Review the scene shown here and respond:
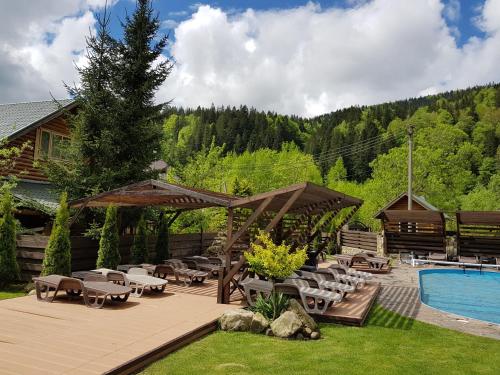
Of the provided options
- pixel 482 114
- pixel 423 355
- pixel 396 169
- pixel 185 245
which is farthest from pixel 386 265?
pixel 482 114

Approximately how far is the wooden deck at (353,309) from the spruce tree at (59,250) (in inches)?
265

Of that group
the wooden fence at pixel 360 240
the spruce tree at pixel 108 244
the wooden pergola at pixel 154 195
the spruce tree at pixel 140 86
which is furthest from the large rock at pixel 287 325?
the wooden fence at pixel 360 240

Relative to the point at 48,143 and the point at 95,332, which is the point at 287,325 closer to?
the point at 95,332

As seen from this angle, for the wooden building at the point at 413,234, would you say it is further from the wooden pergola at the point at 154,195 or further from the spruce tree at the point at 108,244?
the spruce tree at the point at 108,244

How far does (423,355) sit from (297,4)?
51.0 ft

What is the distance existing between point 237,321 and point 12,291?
22.0ft

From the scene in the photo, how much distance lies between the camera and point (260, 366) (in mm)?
5961

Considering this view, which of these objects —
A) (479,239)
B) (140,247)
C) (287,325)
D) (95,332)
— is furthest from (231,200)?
(479,239)

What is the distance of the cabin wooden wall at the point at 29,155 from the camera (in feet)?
55.7

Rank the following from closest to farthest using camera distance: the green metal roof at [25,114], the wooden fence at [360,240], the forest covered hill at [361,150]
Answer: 1. the green metal roof at [25,114]
2. the wooden fence at [360,240]
3. the forest covered hill at [361,150]

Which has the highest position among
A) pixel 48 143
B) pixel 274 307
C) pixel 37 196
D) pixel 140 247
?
pixel 48 143

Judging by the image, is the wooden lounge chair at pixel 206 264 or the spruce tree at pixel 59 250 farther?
the wooden lounge chair at pixel 206 264

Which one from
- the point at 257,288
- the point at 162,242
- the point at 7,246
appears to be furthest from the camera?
the point at 162,242

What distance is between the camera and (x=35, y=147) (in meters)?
17.6
